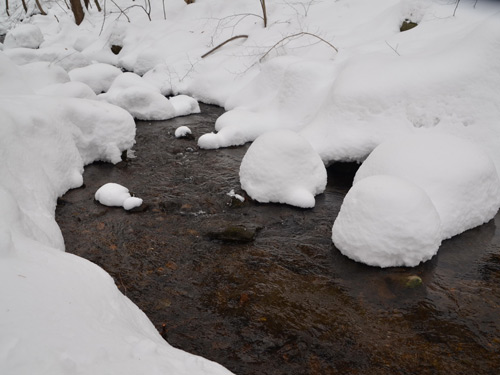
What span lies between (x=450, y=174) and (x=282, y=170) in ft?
7.52

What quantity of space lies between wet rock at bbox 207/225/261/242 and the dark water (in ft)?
0.20

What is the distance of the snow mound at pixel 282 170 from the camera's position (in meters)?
5.96

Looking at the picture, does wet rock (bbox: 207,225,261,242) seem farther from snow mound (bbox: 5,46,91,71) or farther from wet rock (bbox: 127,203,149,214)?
snow mound (bbox: 5,46,91,71)

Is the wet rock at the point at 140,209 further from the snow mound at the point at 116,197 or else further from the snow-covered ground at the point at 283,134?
the snow-covered ground at the point at 283,134

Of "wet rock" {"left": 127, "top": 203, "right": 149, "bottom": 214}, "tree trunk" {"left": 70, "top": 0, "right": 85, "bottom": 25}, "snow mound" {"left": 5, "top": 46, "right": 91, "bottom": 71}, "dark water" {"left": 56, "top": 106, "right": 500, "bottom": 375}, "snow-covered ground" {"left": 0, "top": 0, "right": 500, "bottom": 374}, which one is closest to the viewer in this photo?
"snow-covered ground" {"left": 0, "top": 0, "right": 500, "bottom": 374}

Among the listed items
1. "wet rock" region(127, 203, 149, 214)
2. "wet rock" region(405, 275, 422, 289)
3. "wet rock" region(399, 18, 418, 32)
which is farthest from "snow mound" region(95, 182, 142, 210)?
"wet rock" region(399, 18, 418, 32)

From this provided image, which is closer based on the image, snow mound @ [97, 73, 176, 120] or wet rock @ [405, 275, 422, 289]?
wet rock @ [405, 275, 422, 289]

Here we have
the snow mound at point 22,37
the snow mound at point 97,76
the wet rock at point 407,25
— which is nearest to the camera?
the wet rock at point 407,25

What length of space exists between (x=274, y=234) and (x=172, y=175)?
246 cm

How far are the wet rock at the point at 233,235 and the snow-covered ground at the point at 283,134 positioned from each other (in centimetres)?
103

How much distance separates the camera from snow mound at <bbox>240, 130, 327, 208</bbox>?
5.96 meters

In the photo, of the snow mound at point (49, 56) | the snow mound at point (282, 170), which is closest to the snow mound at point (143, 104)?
the snow mound at point (282, 170)

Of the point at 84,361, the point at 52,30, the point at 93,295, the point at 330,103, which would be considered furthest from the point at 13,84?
the point at 52,30

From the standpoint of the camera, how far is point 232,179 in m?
6.82
